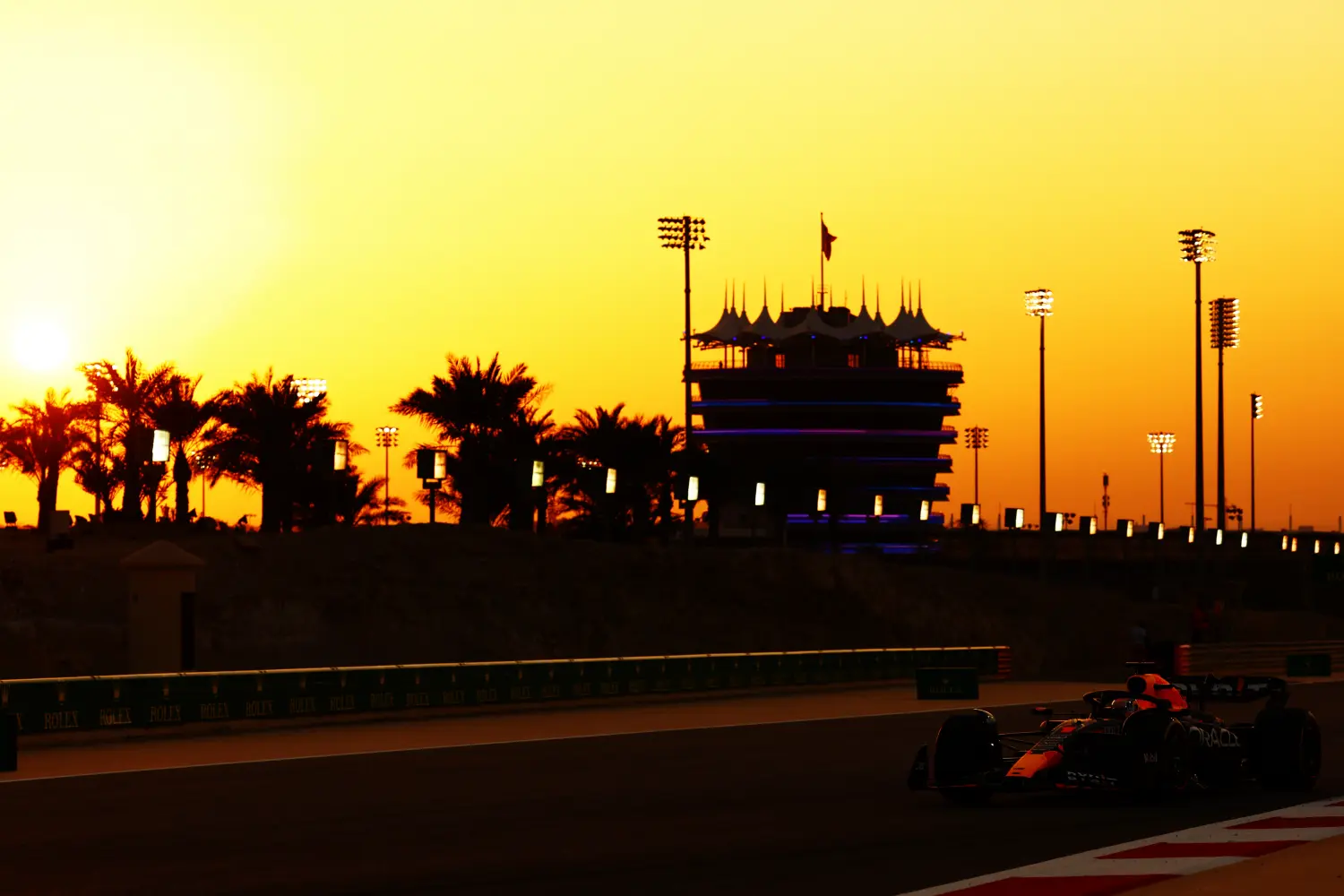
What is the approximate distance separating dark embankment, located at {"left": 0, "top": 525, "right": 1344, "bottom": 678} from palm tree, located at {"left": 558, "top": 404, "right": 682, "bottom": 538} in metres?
6.56

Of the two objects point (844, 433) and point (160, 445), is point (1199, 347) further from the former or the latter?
point (844, 433)

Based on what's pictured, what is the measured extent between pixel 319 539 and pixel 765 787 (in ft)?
172

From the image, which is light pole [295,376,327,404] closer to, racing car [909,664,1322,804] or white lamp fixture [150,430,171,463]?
white lamp fixture [150,430,171,463]

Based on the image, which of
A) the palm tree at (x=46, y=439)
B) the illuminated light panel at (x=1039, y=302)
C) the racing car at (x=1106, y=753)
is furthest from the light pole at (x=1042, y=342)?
the racing car at (x=1106, y=753)

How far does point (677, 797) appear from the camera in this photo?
57.5ft

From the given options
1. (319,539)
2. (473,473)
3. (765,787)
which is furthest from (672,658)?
(473,473)

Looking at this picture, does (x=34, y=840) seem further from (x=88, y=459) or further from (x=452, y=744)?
(x=88, y=459)

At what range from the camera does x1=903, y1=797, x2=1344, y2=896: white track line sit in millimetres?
11594

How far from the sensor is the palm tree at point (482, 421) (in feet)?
245

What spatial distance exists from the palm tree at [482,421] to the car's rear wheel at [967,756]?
5917cm

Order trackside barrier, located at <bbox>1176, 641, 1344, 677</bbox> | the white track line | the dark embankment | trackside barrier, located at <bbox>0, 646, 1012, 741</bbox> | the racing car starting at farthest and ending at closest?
the dark embankment
trackside barrier, located at <bbox>1176, 641, 1344, 677</bbox>
trackside barrier, located at <bbox>0, 646, 1012, 741</bbox>
the racing car
the white track line

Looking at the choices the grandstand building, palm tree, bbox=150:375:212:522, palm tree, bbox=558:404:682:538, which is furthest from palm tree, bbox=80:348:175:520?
the grandstand building

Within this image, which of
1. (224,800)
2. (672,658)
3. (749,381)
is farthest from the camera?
(749,381)

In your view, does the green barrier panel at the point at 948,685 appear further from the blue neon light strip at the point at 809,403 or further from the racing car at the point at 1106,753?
the blue neon light strip at the point at 809,403
